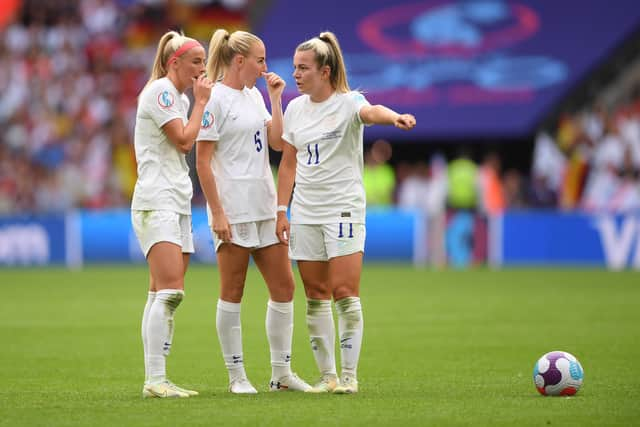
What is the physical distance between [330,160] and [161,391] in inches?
73.5

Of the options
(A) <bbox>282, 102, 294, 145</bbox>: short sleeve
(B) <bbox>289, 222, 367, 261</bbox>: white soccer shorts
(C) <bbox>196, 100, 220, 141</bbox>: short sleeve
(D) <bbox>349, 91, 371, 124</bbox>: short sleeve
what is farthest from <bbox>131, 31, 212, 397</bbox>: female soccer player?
(D) <bbox>349, 91, 371, 124</bbox>: short sleeve

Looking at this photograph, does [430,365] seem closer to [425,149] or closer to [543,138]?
[543,138]

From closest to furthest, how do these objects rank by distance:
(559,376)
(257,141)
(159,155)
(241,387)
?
1. (559,376)
2. (159,155)
3. (241,387)
4. (257,141)

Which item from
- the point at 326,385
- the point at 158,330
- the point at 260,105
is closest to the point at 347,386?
the point at 326,385

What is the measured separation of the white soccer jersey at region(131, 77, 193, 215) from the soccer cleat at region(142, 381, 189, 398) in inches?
44.5

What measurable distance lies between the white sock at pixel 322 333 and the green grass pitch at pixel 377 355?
303mm

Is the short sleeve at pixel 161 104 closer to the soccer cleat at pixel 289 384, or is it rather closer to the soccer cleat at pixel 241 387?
the soccer cleat at pixel 241 387

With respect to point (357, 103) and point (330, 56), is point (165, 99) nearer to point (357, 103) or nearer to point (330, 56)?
point (330, 56)

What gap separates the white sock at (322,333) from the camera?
815 cm

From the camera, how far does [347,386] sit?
7.94 metres

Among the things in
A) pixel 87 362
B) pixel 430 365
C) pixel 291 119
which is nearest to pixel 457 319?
pixel 430 365

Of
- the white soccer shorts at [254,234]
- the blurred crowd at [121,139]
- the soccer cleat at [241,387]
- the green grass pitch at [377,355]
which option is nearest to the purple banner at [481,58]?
the blurred crowd at [121,139]

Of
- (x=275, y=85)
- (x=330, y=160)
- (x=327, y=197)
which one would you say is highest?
(x=275, y=85)

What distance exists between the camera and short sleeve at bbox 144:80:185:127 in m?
7.78
